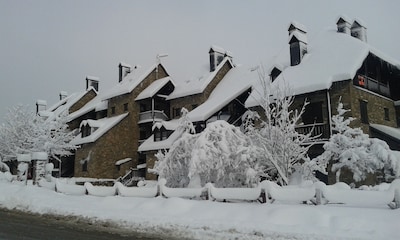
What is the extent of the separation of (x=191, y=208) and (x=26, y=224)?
210 inches

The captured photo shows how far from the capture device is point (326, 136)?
21.2 m

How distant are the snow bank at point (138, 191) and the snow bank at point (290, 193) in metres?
5.09

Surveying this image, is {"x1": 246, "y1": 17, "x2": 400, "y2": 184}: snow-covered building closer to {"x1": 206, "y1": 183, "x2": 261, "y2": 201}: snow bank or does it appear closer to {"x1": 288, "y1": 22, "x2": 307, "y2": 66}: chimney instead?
{"x1": 288, "y1": 22, "x2": 307, "y2": 66}: chimney

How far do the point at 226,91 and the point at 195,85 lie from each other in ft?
12.5

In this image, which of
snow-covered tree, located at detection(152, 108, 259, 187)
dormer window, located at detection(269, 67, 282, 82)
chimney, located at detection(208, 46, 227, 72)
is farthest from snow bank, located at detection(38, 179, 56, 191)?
chimney, located at detection(208, 46, 227, 72)

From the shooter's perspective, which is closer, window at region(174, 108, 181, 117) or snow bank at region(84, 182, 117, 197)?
snow bank at region(84, 182, 117, 197)

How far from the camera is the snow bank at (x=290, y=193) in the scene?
1161 centimetres

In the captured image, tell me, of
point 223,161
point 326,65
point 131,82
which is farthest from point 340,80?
point 131,82

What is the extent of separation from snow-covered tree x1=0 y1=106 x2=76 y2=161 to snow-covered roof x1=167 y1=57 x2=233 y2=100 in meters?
10.9

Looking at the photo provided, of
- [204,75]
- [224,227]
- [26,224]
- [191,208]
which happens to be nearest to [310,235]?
[224,227]

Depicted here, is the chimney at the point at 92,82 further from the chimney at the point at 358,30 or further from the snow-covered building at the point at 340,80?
the chimney at the point at 358,30

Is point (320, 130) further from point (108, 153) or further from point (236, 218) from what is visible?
point (108, 153)

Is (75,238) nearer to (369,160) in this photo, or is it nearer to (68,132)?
(369,160)

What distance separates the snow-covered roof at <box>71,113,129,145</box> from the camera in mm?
32406
